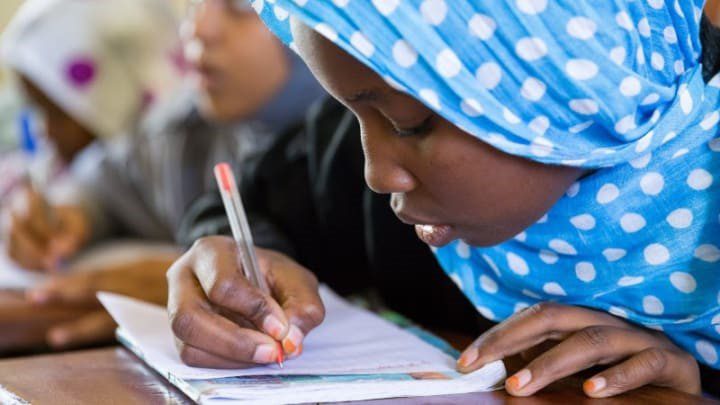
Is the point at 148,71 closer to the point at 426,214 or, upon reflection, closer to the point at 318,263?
the point at 318,263

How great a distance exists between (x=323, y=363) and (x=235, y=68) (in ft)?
3.02

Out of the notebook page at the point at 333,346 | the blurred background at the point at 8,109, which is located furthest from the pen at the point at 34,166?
the notebook page at the point at 333,346

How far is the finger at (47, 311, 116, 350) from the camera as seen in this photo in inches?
47.1

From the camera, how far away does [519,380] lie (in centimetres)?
67

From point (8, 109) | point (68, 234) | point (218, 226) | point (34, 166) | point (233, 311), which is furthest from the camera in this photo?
point (8, 109)

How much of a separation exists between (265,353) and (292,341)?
27mm

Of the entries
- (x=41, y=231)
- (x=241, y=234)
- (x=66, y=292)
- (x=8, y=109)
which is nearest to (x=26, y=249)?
(x=41, y=231)

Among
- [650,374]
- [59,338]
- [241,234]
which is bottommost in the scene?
[650,374]

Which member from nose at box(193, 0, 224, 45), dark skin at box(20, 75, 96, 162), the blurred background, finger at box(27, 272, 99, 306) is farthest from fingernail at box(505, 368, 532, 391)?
the blurred background

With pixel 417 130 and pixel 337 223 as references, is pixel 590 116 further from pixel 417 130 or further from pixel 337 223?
pixel 337 223

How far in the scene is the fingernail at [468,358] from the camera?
0.70 meters

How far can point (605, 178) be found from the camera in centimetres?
72

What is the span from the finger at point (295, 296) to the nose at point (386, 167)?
0.13m

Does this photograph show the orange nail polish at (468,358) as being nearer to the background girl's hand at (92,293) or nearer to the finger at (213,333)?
the finger at (213,333)
